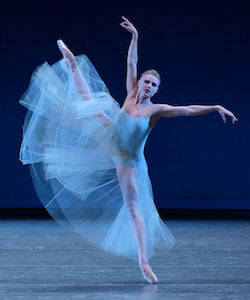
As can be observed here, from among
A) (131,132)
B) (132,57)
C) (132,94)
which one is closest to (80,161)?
(131,132)

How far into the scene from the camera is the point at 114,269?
3758 mm

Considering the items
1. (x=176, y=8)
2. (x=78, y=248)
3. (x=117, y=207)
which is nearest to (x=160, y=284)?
(x=117, y=207)

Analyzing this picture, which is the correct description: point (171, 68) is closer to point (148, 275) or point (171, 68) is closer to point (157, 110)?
point (157, 110)

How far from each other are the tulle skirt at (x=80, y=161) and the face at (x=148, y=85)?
0.22 meters

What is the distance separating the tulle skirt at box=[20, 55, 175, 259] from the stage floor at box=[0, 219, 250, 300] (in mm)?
239

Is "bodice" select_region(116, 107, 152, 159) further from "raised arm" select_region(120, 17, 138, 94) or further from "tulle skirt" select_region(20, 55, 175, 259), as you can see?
"raised arm" select_region(120, 17, 138, 94)

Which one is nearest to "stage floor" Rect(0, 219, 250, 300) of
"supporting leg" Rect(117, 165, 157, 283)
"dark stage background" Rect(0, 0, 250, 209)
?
"supporting leg" Rect(117, 165, 157, 283)

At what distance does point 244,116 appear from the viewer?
675cm

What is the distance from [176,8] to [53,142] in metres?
3.57

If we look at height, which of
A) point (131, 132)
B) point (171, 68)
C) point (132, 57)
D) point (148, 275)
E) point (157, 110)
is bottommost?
point (148, 275)

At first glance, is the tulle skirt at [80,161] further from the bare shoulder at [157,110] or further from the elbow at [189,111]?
the elbow at [189,111]

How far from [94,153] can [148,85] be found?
19.5 inches

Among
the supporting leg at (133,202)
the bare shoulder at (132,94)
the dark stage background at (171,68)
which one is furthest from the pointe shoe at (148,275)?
the dark stage background at (171,68)

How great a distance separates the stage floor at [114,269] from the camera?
3107mm
